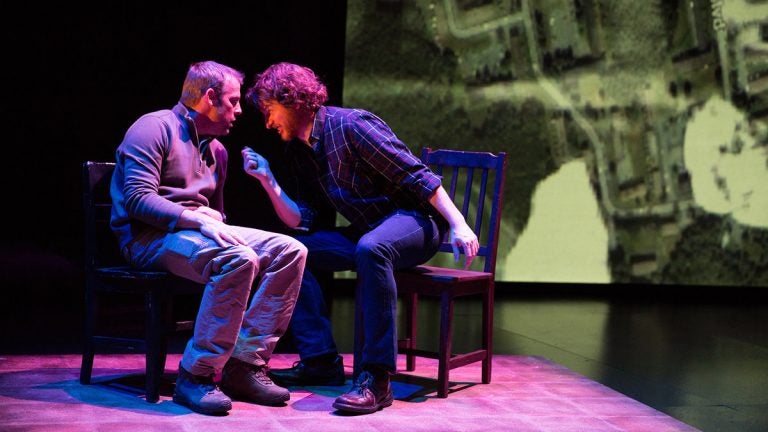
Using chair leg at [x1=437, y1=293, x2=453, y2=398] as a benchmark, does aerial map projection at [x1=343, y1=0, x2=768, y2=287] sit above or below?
above

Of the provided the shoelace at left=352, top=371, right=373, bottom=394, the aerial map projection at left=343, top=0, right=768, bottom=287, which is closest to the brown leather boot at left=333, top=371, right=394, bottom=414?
the shoelace at left=352, top=371, right=373, bottom=394

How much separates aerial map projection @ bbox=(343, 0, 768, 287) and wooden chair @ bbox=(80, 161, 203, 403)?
2897mm

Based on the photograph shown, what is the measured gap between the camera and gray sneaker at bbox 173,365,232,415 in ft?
9.70

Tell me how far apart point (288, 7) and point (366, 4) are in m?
0.66

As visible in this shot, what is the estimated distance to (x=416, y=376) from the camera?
373 cm

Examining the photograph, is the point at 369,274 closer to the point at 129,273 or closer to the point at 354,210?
the point at 354,210

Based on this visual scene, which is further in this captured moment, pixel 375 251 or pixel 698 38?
pixel 698 38

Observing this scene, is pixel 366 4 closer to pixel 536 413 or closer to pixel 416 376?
pixel 416 376

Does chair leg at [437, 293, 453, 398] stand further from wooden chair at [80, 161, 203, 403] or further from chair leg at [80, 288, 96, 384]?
chair leg at [80, 288, 96, 384]

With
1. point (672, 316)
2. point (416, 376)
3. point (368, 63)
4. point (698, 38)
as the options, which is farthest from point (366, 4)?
point (416, 376)

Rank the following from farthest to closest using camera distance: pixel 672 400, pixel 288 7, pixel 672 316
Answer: pixel 672 316 < pixel 288 7 < pixel 672 400

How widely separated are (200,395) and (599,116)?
4.03 meters

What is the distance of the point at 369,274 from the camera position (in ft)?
10.4

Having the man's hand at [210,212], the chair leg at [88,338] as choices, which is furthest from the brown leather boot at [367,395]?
the chair leg at [88,338]
